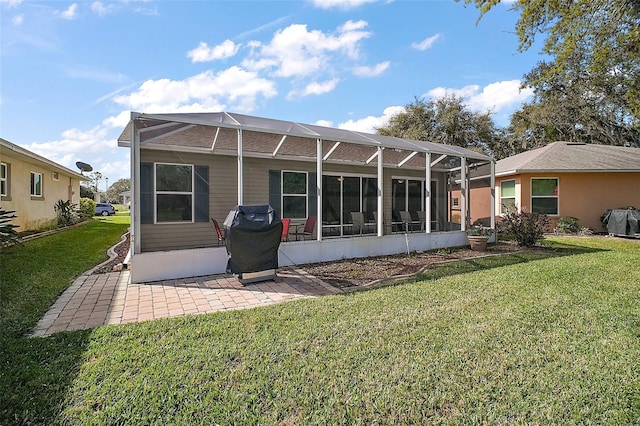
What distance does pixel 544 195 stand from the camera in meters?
13.8

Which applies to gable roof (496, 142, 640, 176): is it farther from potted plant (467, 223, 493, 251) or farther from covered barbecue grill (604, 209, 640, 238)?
potted plant (467, 223, 493, 251)

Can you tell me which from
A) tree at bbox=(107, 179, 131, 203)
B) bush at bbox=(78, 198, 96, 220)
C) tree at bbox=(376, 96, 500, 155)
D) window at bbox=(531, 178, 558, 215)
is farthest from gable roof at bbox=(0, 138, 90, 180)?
tree at bbox=(107, 179, 131, 203)

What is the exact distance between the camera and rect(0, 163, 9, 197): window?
33.2 ft

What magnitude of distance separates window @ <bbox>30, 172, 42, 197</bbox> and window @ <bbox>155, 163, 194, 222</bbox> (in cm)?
903

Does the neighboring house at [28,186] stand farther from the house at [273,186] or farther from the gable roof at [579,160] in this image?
the gable roof at [579,160]

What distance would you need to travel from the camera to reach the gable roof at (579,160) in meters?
13.2

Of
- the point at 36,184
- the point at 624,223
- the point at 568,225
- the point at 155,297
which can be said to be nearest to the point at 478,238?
the point at 568,225

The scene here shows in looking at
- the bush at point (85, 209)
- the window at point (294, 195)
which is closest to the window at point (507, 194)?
the window at point (294, 195)

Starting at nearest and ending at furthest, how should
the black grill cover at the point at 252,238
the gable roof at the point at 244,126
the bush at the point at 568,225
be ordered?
the black grill cover at the point at 252,238 < the gable roof at the point at 244,126 < the bush at the point at 568,225

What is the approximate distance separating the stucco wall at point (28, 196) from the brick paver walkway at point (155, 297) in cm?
792

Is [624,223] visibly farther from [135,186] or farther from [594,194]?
[135,186]

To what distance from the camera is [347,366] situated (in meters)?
2.75

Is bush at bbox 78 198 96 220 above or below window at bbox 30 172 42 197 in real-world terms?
below

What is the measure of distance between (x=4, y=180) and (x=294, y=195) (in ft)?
30.7
